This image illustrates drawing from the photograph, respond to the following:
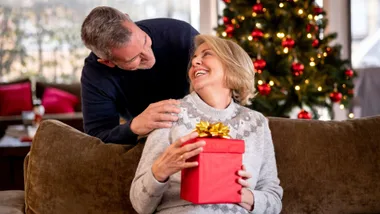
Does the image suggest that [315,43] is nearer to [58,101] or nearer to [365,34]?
[365,34]

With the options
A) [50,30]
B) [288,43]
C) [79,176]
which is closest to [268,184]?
[79,176]

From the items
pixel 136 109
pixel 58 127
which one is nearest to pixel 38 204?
pixel 58 127

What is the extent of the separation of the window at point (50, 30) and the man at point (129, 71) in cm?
463

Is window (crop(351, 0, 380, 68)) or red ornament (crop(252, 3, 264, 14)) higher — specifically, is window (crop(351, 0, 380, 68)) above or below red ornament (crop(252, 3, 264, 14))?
below

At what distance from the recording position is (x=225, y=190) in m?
1.79

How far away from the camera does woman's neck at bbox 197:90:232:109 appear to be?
2154mm

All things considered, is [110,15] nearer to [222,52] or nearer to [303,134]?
[222,52]

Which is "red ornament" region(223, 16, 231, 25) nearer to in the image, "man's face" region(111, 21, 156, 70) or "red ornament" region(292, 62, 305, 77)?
"red ornament" region(292, 62, 305, 77)

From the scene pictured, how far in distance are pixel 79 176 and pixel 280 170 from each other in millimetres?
769

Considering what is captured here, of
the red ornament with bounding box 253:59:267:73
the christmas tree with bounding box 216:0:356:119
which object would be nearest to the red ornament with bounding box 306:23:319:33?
the christmas tree with bounding box 216:0:356:119

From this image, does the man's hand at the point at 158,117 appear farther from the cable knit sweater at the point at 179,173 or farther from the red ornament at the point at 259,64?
the red ornament at the point at 259,64

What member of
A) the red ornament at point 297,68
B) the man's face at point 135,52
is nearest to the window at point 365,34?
the red ornament at point 297,68

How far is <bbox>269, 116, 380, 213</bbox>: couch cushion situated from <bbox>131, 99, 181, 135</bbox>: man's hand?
1.70 ft

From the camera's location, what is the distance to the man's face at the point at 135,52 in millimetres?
2424
